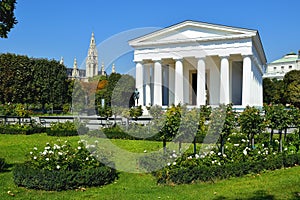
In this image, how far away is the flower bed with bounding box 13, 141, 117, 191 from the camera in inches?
344

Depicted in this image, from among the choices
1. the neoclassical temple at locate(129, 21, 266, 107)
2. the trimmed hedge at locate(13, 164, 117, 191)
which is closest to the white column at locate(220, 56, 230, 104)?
the neoclassical temple at locate(129, 21, 266, 107)

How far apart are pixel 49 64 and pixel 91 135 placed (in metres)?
38.6

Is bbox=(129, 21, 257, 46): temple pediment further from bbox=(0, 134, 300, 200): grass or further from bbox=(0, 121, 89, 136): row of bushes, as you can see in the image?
bbox=(0, 134, 300, 200): grass

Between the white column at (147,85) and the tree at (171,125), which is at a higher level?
the white column at (147,85)

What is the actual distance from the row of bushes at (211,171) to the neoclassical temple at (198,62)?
28.4 meters

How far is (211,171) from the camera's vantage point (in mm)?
9586

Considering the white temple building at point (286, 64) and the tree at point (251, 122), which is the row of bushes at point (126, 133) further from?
the white temple building at point (286, 64)

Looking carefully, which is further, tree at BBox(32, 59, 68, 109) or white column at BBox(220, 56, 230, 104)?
tree at BBox(32, 59, 68, 109)

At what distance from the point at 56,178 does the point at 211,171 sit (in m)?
4.20

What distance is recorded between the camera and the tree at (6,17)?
364 inches

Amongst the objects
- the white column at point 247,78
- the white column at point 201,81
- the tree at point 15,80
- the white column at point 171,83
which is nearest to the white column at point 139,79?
the white column at point 171,83

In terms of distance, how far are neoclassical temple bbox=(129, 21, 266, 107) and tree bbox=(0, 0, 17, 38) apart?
101 ft

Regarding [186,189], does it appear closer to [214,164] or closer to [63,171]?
[214,164]

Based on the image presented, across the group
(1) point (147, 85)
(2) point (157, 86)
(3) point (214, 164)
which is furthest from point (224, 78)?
(3) point (214, 164)
